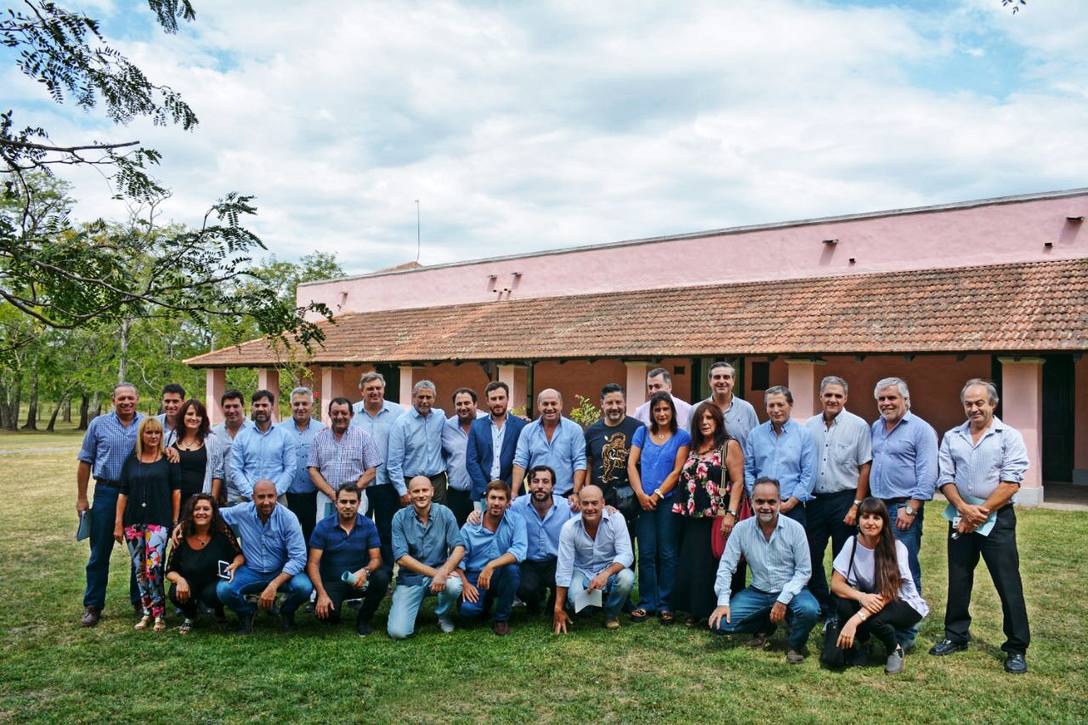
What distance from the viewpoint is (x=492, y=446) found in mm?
6594

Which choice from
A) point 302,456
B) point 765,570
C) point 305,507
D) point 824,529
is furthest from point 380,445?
point 824,529

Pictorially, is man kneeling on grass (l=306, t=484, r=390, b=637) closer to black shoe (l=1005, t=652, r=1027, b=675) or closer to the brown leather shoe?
the brown leather shoe

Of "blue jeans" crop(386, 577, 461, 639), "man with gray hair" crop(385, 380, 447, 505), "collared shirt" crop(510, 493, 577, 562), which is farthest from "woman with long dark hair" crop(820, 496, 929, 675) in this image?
"man with gray hair" crop(385, 380, 447, 505)

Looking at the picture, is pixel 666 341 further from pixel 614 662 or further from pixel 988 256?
pixel 614 662

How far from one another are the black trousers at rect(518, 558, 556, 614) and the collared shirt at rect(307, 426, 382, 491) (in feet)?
4.70

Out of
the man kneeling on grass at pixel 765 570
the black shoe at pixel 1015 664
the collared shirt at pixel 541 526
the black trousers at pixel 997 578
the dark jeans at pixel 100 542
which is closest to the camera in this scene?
the black shoe at pixel 1015 664

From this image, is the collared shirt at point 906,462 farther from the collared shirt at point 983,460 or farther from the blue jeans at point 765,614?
the blue jeans at point 765,614

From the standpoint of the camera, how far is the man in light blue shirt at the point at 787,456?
558 centimetres

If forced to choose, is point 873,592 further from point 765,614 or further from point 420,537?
point 420,537

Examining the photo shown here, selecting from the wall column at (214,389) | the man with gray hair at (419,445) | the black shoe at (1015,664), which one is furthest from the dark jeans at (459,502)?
the wall column at (214,389)

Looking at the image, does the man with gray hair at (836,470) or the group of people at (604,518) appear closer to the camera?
the group of people at (604,518)

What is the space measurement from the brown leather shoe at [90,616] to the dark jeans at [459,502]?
2.58 m

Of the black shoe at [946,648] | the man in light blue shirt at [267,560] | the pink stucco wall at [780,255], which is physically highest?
the pink stucco wall at [780,255]

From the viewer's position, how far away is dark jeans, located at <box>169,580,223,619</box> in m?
5.63
